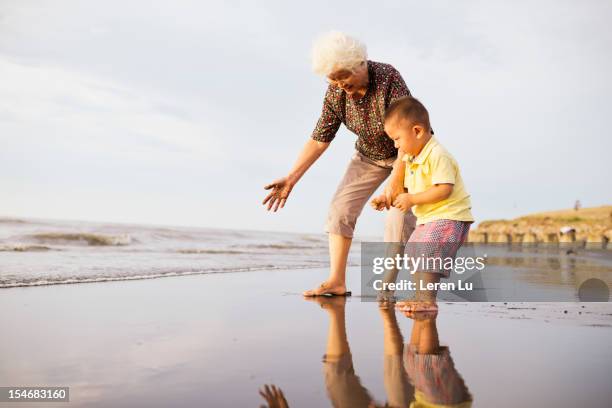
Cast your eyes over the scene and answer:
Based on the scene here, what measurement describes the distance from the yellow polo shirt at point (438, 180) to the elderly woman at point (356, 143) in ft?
0.61

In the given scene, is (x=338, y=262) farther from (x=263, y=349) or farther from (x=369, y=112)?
(x=263, y=349)

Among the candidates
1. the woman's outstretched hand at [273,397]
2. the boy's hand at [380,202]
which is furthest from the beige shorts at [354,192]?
the woman's outstretched hand at [273,397]

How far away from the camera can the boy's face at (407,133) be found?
319cm

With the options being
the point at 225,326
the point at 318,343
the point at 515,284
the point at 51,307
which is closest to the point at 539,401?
the point at 318,343

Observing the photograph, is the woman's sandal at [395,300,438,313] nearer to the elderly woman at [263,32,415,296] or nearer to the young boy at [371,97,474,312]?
the young boy at [371,97,474,312]

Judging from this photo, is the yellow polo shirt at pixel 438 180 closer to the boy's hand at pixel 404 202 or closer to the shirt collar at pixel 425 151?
the shirt collar at pixel 425 151

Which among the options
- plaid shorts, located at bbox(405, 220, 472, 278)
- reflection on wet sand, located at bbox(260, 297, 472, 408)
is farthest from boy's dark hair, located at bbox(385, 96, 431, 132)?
reflection on wet sand, located at bbox(260, 297, 472, 408)

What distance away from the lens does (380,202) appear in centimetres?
326

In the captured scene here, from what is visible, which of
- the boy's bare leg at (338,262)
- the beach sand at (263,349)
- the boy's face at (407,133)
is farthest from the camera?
the boy's bare leg at (338,262)

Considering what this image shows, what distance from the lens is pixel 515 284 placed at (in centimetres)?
471

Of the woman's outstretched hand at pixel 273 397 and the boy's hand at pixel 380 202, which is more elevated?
the boy's hand at pixel 380 202

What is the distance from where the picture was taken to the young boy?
10.1 feet

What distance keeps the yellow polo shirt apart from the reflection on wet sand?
91 centimetres

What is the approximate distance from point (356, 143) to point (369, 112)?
18.2 inches
